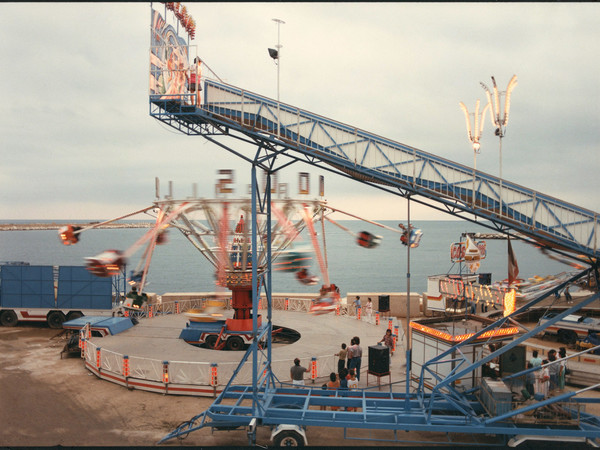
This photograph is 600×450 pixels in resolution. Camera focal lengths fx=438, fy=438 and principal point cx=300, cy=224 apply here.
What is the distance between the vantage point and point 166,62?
51.6 feet

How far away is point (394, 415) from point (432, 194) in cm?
668

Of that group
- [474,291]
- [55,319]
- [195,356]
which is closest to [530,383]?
[195,356]

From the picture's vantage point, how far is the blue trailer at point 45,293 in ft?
94.2

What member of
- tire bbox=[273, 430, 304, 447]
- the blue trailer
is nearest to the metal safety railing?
tire bbox=[273, 430, 304, 447]

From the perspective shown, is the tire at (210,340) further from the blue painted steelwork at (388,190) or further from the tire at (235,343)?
the blue painted steelwork at (388,190)

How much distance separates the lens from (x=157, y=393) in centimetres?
1770

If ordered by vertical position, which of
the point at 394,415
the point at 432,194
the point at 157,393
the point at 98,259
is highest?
the point at 432,194

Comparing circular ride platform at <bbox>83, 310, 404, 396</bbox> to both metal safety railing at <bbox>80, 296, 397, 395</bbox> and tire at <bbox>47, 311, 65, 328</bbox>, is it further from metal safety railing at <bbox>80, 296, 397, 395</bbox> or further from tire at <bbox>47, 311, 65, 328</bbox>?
tire at <bbox>47, 311, 65, 328</bbox>

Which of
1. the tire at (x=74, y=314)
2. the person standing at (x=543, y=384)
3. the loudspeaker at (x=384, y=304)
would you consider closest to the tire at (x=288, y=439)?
the person standing at (x=543, y=384)

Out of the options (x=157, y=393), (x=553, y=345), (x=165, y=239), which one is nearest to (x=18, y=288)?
(x=165, y=239)

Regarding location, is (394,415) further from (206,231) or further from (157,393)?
(206,231)

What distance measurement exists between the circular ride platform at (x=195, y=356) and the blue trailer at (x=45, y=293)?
4.36 m

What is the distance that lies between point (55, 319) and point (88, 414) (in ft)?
51.2

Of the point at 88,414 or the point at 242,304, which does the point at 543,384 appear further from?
the point at 242,304
